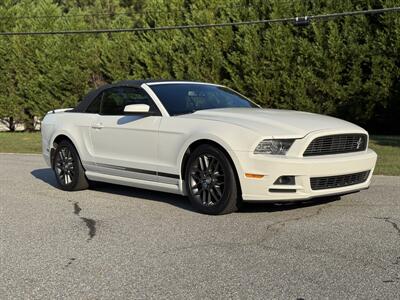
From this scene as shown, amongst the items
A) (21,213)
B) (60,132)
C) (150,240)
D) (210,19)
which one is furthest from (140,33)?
(150,240)

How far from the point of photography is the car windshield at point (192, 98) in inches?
303

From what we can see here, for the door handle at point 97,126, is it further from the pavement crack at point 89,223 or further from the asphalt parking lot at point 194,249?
the pavement crack at point 89,223

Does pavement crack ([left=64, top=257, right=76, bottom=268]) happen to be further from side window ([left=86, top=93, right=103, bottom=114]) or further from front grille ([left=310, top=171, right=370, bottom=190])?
side window ([left=86, top=93, right=103, bottom=114])

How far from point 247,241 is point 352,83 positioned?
45.0ft

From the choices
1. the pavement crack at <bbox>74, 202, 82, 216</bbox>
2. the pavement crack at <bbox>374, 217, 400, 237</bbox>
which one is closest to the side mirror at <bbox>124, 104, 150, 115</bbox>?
the pavement crack at <bbox>74, 202, 82, 216</bbox>

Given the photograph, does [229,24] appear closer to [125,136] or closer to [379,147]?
[379,147]

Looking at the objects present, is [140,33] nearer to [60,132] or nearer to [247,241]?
[60,132]

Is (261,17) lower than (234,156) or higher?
higher

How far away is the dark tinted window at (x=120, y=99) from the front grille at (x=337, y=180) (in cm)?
251

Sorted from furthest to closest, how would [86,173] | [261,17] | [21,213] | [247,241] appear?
[261,17] → [86,173] → [21,213] → [247,241]

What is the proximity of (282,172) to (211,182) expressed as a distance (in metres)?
0.89

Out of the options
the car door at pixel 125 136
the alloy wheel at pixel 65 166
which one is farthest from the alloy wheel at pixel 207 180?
the alloy wheel at pixel 65 166

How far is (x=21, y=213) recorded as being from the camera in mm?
7402

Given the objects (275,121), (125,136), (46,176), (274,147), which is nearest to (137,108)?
(125,136)
